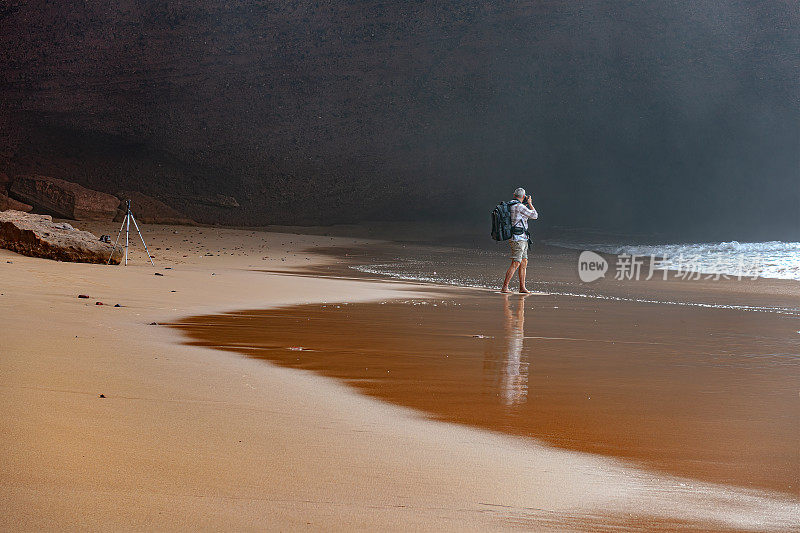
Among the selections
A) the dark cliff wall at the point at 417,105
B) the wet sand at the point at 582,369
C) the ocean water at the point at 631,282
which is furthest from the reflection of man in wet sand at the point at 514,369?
the dark cliff wall at the point at 417,105

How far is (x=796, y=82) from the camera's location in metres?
50.0

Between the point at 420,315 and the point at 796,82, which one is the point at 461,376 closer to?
the point at 420,315

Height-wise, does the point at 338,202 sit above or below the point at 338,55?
below

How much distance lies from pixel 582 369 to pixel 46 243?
962 cm

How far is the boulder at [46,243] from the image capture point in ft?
41.0

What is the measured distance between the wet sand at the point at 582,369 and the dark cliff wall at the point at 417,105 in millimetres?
33981

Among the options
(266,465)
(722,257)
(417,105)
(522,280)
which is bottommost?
(266,465)

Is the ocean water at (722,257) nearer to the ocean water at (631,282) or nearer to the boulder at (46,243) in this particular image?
the ocean water at (631,282)

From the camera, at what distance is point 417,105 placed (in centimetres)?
4741

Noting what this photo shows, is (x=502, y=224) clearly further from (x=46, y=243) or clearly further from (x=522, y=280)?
(x=46, y=243)

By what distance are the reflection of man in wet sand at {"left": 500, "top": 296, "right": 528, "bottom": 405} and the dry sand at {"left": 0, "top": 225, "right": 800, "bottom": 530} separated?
740 mm

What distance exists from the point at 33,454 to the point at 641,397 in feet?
10.3

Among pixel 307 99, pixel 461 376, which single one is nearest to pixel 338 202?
pixel 307 99

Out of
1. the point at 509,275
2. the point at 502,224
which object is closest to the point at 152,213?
the point at 502,224
